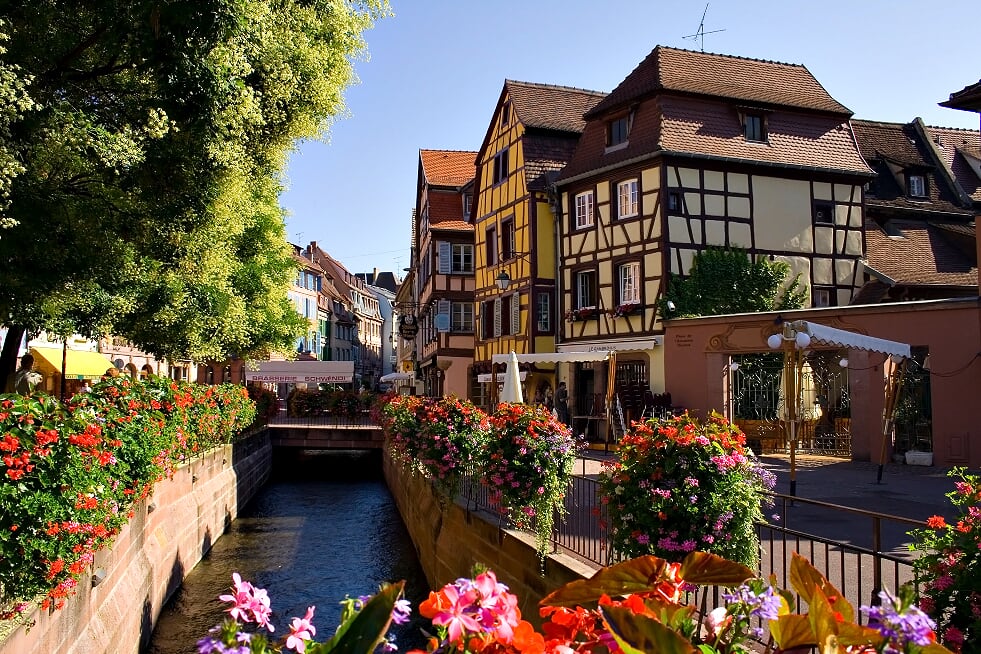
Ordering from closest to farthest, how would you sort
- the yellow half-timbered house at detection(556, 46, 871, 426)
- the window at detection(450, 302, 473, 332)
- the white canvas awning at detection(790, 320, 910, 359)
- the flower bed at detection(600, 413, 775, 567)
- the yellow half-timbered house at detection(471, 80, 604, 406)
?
the flower bed at detection(600, 413, 775, 567) < the white canvas awning at detection(790, 320, 910, 359) < the yellow half-timbered house at detection(556, 46, 871, 426) < the yellow half-timbered house at detection(471, 80, 604, 406) < the window at detection(450, 302, 473, 332)

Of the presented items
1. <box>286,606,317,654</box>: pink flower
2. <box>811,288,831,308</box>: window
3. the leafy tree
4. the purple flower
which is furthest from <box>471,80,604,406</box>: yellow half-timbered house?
the purple flower

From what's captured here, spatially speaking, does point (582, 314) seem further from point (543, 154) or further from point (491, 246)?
point (491, 246)

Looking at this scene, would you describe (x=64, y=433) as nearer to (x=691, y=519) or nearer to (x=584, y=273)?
(x=691, y=519)

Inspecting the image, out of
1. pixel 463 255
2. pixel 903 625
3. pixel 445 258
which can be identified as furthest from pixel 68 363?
pixel 903 625

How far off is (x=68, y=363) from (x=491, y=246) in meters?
16.7

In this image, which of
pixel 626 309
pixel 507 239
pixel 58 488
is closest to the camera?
pixel 58 488

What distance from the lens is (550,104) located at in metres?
34.8

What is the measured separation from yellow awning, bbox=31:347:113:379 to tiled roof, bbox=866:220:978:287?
24.2 meters

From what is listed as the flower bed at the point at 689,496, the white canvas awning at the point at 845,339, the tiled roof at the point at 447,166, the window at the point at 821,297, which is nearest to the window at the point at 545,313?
the window at the point at 821,297

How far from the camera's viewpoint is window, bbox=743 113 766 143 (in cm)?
2822

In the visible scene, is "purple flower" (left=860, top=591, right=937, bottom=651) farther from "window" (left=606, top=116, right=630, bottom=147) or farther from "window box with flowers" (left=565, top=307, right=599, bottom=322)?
"window" (left=606, top=116, right=630, bottom=147)

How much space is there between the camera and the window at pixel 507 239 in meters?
33.7

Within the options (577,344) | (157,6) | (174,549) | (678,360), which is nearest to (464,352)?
(577,344)

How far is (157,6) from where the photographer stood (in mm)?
9133
